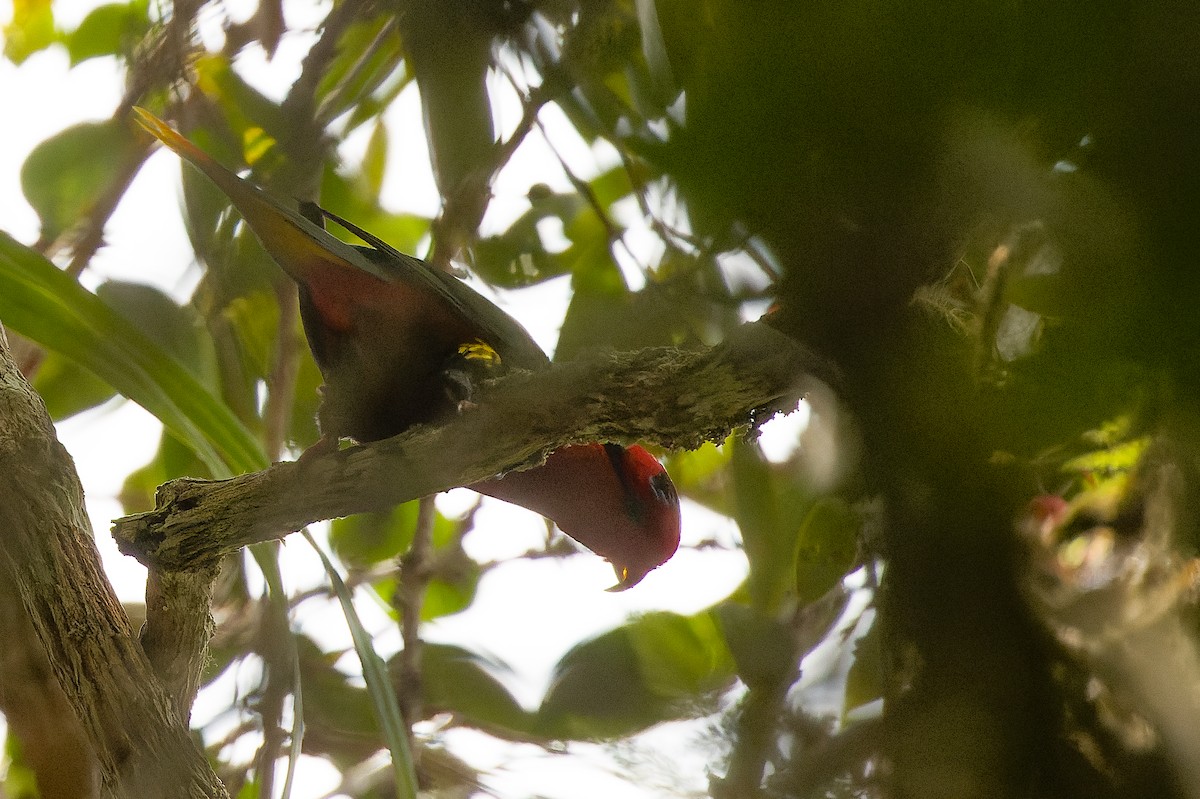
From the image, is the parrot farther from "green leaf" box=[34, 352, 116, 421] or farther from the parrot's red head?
"green leaf" box=[34, 352, 116, 421]

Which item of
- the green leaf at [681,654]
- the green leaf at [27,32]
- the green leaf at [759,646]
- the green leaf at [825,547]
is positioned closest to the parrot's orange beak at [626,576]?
the green leaf at [681,654]

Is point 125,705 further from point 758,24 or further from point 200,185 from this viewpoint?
point 758,24

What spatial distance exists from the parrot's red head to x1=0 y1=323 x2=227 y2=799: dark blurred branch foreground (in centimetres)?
87

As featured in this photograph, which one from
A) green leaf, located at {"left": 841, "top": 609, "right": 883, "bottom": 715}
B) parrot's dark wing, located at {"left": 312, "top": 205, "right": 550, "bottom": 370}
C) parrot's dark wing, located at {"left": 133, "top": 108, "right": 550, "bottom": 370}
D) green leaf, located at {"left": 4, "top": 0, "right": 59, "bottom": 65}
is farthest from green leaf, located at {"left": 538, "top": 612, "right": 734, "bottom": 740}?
green leaf, located at {"left": 4, "top": 0, "right": 59, "bottom": 65}

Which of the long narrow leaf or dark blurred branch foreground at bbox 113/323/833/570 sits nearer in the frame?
dark blurred branch foreground at bbox 113/323/833/570

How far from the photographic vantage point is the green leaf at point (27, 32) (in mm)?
2207

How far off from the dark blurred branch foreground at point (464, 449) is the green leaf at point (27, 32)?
1.38 metres

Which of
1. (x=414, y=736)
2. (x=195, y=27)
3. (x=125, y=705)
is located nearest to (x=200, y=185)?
(x=195, y=27)

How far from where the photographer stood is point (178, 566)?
1.53 meters

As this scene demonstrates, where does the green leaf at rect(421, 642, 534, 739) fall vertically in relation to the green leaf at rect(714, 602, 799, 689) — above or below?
above

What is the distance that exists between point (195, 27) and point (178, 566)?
89 cm

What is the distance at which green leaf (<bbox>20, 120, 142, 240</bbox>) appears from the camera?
74.0 inches

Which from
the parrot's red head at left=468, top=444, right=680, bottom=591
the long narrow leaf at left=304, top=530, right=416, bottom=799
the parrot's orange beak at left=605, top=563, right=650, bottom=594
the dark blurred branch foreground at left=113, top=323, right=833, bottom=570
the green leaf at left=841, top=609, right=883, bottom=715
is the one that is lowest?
the green leaf at left=841, top=609, right=883, bottom=715

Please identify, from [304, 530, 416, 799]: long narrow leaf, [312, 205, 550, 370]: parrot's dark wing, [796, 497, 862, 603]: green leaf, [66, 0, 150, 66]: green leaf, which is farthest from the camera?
[66, 0, 150, 66]: green leaf
